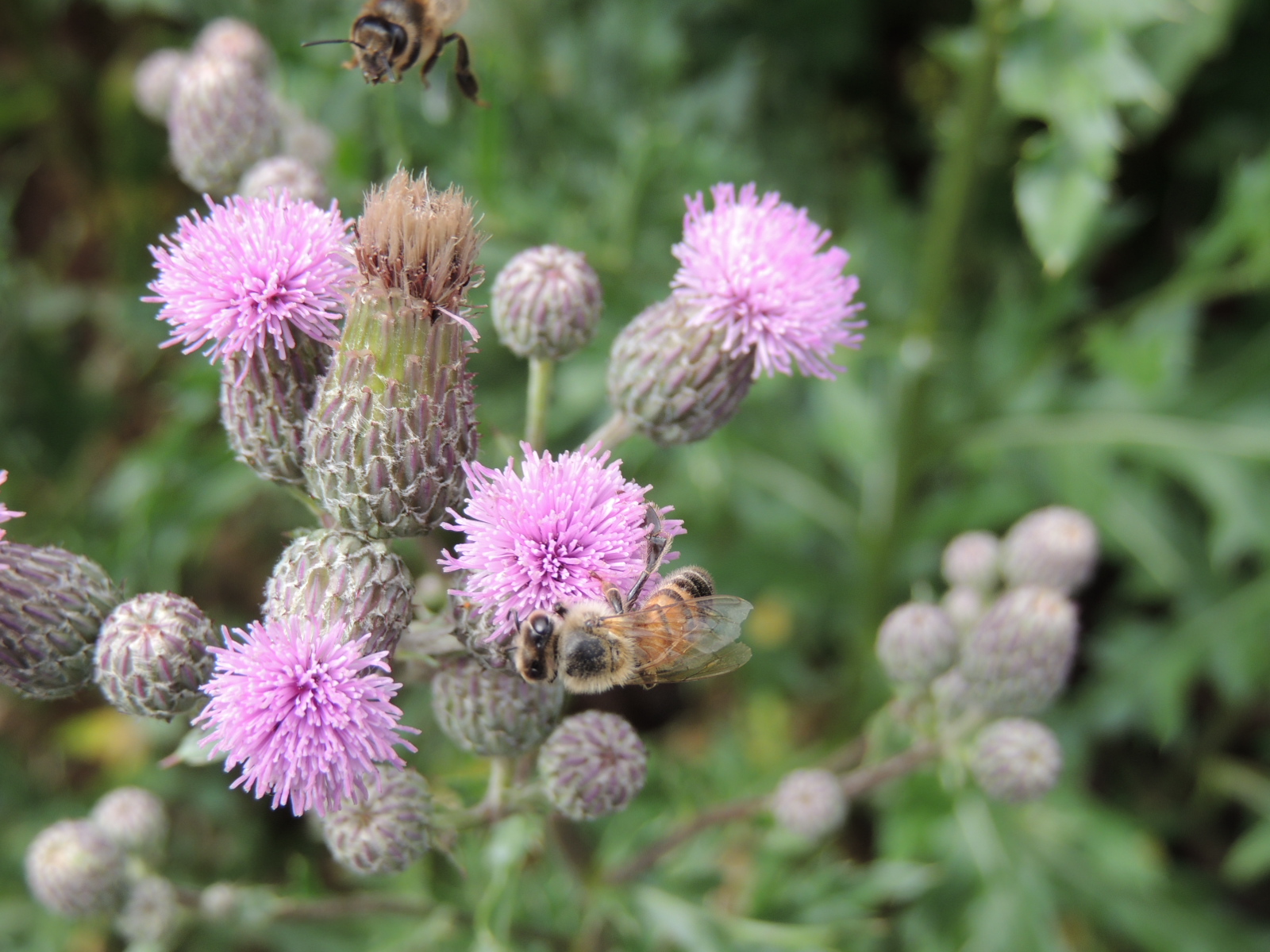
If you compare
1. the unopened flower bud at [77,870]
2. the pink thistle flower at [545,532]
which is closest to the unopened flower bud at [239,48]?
the pink thistle flower at [545,532]

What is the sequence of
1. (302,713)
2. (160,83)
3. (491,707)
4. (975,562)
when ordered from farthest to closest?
(160,83), (975,562), (491,707), (302,713)

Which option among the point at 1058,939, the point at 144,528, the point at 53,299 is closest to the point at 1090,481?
the point at 1058,939

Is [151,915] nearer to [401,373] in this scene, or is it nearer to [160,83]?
[401,373]

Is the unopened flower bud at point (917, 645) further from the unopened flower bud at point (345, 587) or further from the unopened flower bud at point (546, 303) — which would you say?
the unopened flower bud at point (345, 587)

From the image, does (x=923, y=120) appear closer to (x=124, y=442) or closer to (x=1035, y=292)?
(x=1035, y=292)

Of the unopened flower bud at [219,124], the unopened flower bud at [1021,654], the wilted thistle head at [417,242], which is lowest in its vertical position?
the unopened flower bud at [1021,654]

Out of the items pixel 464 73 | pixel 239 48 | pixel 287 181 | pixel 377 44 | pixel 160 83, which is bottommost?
pixel 287 181

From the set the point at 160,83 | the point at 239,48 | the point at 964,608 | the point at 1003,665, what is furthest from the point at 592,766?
the point at 160,83
